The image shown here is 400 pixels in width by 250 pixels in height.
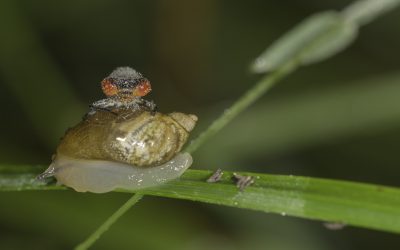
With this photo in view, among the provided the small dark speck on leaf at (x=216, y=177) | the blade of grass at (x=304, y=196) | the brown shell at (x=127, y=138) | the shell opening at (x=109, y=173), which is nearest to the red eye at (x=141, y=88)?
the brown shell at (x=127, y=138)

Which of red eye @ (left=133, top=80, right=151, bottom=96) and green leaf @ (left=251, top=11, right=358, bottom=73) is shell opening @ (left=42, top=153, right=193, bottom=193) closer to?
red eye @ (left=133, top=80, right=151, bottom=96)

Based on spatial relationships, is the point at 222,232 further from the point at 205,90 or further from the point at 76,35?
the point at 76,35

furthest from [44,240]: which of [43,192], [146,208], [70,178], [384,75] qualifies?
[384,75]

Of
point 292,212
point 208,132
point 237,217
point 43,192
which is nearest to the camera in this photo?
point 292,212

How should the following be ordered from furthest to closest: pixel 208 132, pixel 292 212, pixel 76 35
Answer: pixel 76 35 < pixel 208 132 < pixel 292 212

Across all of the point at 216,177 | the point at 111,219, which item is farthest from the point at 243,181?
the point at 111,219

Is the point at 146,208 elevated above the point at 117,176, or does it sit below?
below

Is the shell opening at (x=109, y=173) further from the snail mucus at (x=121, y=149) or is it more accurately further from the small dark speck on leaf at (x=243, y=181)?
the small dark speck on leaf at (x=243, y=181)

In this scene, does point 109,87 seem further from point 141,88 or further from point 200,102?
point 200,102
